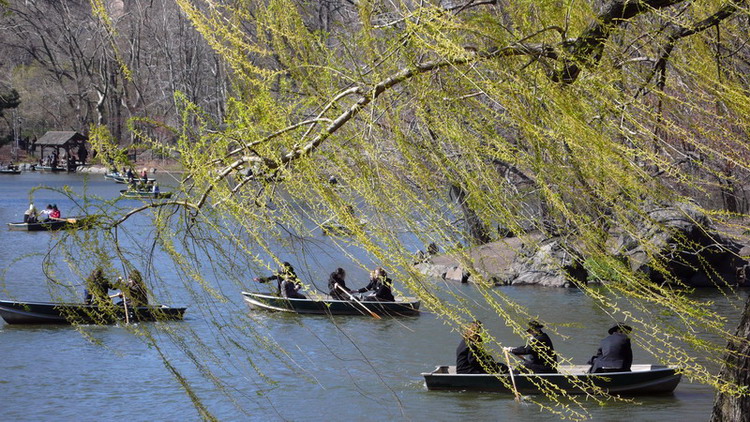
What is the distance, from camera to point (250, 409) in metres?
13.5

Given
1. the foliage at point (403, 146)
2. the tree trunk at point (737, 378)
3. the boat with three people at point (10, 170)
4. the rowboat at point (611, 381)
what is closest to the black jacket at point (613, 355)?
the rowboat at point (611, 381)

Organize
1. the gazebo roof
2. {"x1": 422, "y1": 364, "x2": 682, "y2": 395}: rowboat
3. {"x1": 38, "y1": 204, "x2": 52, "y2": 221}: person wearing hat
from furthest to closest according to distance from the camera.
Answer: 1. the gazebo roof
2. {"x1": 38, "y1": 204, "x2": 52, "y2": 221}: person wearing hat
3. {"x1": 422, "y1": 364, "x2": 682, "y2": 395}: rowboat

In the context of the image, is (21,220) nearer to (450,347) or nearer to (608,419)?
(450,347)

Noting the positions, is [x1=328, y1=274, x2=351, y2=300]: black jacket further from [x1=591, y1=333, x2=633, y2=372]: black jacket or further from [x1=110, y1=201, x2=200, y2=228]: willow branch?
[x1=591, y1=333, x2=633, y2=372]: black jacket

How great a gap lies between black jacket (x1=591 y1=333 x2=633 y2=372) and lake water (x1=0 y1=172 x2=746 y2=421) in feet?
2.15

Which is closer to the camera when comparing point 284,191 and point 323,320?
point 284,191

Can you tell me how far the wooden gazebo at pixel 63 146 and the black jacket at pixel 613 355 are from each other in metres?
47.0

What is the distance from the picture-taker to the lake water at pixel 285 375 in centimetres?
1321

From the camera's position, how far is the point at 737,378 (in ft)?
21.5

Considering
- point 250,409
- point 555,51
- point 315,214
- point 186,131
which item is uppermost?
point 555,51

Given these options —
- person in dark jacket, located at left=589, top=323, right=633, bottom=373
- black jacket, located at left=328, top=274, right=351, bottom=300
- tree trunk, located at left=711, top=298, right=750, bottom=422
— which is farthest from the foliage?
person in dark jacket, located at left=589, top=323, right=633, bottom=373

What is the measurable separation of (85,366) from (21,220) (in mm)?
20871

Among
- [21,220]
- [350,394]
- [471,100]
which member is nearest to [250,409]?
[350,394]

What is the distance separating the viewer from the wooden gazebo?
186 feet
